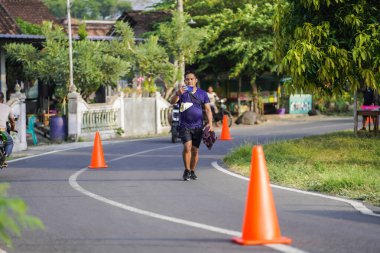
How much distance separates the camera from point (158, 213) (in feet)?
35.8

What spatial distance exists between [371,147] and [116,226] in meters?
11.2

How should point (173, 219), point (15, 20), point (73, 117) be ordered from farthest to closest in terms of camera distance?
1. point (15, 20)
2. point (73, 117)
3. point (173, 219)

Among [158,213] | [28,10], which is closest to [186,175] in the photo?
[158,213]

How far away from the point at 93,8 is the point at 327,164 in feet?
389

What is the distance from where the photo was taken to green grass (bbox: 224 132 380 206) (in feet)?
43.7

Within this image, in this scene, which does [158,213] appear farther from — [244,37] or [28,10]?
[28,10]

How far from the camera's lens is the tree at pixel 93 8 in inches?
4887

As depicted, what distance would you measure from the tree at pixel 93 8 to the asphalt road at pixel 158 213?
105m

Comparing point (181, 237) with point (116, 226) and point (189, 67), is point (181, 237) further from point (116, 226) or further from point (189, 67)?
point (189, 67)

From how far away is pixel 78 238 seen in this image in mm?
9188

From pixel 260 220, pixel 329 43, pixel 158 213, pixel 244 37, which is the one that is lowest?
pixel 158 213

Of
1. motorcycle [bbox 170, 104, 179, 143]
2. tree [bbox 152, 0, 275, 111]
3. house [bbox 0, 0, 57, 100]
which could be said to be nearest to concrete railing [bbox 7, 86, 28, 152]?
motorcycle [bbox 170, 104, 179, 143]

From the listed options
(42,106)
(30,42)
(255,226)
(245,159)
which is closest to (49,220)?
(255,226)

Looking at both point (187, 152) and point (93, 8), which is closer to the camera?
point (187, 152)
